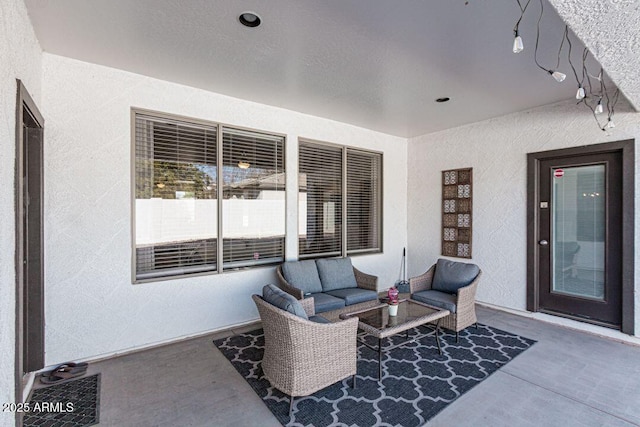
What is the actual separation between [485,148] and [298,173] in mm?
3087

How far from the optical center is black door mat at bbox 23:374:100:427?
2309 millimetres

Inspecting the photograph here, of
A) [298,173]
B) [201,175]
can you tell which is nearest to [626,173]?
[298,173]

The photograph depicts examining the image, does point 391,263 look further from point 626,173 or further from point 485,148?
point 626,173

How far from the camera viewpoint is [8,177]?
187 cm

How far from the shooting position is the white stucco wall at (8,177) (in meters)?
1.74

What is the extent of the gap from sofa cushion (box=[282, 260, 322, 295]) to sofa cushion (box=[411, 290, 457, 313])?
135 centimetres

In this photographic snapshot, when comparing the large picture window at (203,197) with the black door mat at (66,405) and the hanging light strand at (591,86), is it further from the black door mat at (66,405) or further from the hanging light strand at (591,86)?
the hanging light strand at (591,86)

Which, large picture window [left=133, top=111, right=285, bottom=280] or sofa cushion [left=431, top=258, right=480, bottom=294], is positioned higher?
large picture window [left=133, top=111, right=285, bottom=280]

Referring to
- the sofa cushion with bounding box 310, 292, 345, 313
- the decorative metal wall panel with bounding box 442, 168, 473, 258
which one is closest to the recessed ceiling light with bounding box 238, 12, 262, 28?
the sofa cushion with bounding box 310, 292, 345, 313

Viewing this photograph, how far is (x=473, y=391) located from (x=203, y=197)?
354 cm

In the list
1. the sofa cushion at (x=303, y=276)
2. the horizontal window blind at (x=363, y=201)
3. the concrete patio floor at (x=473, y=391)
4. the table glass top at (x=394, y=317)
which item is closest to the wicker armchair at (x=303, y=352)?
the concrete patio floor at (x=473, y=391)

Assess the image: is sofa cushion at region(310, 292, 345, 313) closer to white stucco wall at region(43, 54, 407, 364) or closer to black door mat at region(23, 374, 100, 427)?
white stucco wall at region(43, 54, 407, 364)

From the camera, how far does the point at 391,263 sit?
605 centimetres

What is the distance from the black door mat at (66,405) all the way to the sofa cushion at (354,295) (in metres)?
2.64
